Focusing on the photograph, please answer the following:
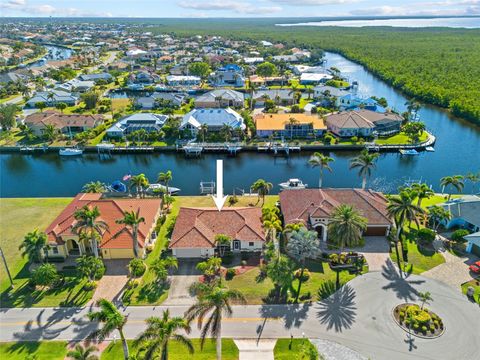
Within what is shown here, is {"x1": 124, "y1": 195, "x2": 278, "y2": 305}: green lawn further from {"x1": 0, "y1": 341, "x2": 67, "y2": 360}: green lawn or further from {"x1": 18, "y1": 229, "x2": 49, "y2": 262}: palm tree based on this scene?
{"x1": 18, "y1": 229, "x2": 49, "y2": 262}: palm tree

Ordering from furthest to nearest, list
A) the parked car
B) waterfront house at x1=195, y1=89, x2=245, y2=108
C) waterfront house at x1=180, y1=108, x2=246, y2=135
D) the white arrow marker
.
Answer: waterfront house at x1=195, y1=89, x2=245, y2=108 → waterfront house at x1=180, y1=108, x2=246, y2=135 → the white arrow marker → the parked car

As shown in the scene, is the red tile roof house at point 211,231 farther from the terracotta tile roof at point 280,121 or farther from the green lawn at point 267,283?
the terracotta tile roof at point 280,121

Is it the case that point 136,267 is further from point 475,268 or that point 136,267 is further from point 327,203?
point 475,268

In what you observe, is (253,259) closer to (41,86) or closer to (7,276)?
(7,276)

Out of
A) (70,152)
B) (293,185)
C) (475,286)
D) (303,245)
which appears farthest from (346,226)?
(70,152)

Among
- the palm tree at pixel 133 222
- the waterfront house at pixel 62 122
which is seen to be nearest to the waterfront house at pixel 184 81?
the waterfront house at pixel 62 122

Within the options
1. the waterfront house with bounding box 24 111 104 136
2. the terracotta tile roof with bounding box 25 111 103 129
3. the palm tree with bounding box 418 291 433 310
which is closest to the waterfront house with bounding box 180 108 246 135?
the terracotta tile roof with bounding box 25 111 103 129

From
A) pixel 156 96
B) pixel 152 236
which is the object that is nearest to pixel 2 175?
pixel 152 236
